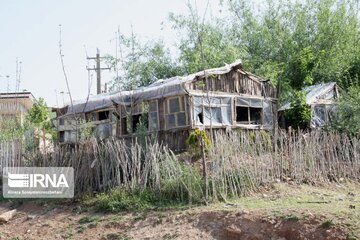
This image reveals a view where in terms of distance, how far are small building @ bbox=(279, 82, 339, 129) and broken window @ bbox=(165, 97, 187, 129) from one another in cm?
545

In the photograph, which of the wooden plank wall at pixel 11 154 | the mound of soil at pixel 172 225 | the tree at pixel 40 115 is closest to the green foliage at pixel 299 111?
the mound of soil at pixel 172 225

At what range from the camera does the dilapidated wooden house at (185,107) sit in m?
13.0

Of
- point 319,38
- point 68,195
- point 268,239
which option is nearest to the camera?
point 268,239

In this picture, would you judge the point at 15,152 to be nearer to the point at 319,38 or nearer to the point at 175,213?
the point at 175,213

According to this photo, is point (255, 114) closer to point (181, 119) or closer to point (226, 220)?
point (181, 119)

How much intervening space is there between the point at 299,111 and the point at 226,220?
10015 millimetres

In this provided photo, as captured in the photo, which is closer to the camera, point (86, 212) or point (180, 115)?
A: point (86, 212)

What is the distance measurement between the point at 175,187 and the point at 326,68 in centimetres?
1464

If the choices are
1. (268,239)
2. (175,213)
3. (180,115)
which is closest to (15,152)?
(180,115)

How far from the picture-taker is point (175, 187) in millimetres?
8234

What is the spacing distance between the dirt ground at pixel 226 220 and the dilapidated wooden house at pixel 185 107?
401cm

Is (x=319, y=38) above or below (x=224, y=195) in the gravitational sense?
above

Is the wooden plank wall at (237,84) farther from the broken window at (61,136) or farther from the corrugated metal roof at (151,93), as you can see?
the broken window at (61,136)

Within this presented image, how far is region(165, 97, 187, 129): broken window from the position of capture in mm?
12977
